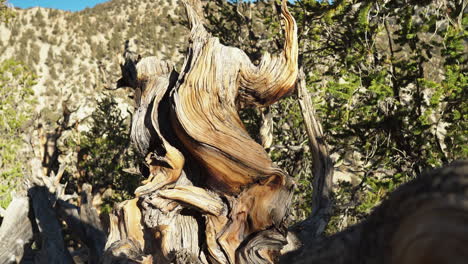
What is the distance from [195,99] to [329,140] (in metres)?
3.98

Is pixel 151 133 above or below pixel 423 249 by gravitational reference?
above

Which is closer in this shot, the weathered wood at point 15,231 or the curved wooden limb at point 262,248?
the curved wooden limb at point 262,248

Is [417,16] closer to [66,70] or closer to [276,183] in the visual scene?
[276,183]

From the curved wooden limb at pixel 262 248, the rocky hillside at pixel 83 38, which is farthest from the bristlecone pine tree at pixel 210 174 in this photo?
the rocky hillside at pixel 83 38

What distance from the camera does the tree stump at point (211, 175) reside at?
14.4ft

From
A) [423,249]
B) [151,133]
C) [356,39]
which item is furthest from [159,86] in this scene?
[423,249]

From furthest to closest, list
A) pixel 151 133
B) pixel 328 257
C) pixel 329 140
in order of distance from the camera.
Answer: pixel 329 140, pixel 151 133, pixel 328 257

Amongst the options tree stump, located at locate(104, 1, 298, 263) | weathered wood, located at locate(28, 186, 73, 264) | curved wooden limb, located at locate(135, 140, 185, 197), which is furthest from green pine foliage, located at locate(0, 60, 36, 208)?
tree stump, located at locate(104, 1, 298, 263)

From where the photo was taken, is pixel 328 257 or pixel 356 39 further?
pixel 356 39

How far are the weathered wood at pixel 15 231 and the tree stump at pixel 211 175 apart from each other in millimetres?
4154

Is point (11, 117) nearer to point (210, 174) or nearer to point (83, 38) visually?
point (210, 174)

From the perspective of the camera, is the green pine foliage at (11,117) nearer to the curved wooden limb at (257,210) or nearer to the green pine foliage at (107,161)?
the green pine foliage at (107,161)

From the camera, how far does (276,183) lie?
448 centimetres

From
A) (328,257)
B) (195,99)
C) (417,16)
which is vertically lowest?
(328,257)
